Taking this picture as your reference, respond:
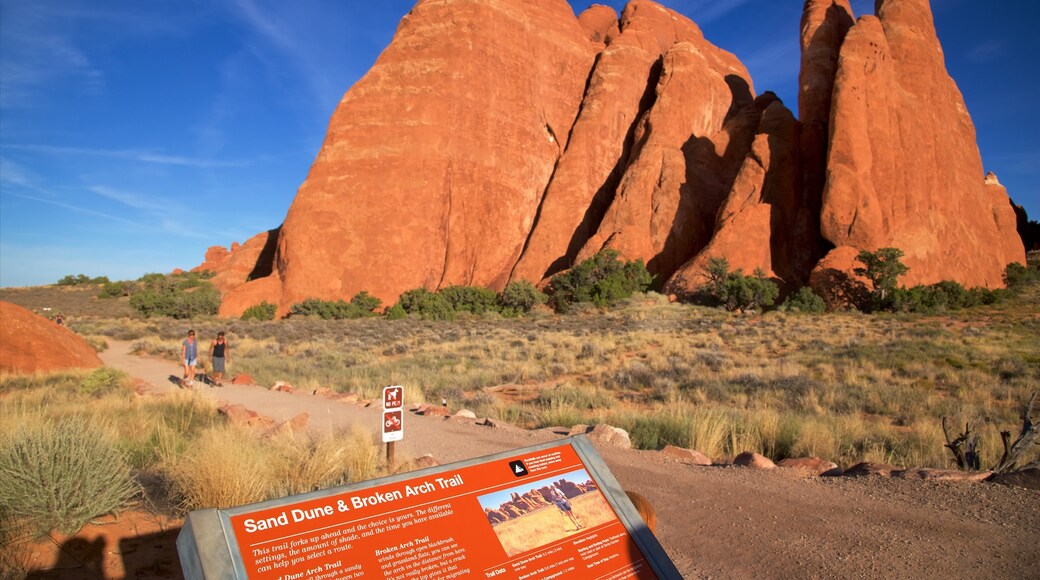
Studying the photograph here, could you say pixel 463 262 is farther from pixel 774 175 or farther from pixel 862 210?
pixel 862 210

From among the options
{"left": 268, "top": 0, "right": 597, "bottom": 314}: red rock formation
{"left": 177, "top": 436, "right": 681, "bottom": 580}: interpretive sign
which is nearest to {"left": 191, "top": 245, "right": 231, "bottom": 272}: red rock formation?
{"left": 268, "top": 0, "right": 597, "bottom": 314}: red rock formation

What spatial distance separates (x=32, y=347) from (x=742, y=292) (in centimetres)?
2952

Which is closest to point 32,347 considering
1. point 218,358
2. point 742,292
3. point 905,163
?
point 218,358

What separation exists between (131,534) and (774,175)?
38.6m

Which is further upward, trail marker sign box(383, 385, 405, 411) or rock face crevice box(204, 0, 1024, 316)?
rock face crevice box(204, 0, 1024, 316)

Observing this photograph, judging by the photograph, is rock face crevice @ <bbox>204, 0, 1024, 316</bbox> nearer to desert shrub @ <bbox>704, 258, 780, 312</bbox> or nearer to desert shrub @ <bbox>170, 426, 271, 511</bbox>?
desert shrub @ <bbox>704, 258, 780, 312</bbox>

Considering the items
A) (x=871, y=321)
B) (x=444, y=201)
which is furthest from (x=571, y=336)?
(x=444, y=201)

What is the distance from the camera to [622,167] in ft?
154

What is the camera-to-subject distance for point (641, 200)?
40.4 metres

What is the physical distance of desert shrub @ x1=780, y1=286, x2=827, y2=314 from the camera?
30.0 metres

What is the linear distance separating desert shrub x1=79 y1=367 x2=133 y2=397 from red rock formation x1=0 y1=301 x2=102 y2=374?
3.17m

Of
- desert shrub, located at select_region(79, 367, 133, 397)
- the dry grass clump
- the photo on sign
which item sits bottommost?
the dry grass clump

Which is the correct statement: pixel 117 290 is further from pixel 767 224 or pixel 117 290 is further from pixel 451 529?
pixel 451 529

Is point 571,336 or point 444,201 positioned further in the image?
point 444,201
